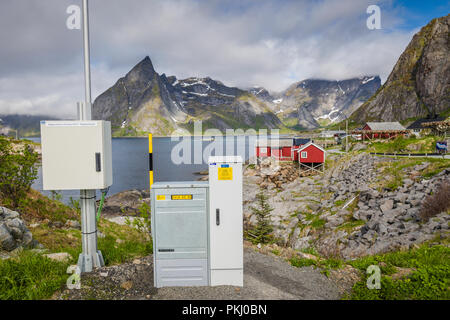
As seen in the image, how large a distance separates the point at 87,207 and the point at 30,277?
1.71 meters

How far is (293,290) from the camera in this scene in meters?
6.03

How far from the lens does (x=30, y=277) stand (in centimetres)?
550

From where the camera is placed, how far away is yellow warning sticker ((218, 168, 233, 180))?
18.7 ft

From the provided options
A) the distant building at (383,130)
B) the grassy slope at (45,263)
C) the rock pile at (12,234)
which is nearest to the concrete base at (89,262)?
the grassy slope at (45,263)

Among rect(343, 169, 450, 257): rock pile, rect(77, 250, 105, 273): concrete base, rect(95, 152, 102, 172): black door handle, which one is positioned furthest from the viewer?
rect(343, 169, 450, 257): rock pile

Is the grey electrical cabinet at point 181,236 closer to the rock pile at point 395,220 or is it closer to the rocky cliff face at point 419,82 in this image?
the rock pile at point 395,220

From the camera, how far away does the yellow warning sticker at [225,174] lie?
18.7ft

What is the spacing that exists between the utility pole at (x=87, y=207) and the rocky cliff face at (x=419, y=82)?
148096 millimetres

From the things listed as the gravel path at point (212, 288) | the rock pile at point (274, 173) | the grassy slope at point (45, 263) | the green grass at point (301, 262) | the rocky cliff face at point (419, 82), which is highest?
the rocky cliff face at point (419, 82)

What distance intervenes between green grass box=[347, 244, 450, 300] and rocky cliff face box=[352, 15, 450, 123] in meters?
143

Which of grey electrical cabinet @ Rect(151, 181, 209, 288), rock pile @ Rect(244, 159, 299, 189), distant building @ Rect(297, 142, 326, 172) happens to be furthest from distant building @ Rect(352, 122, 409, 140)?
grey electrical cabinet @ Rect(151, 181, 209, 288)

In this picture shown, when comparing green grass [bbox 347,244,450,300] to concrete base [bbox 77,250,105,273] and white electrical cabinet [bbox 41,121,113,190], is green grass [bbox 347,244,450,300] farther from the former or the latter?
white electrical cabinet [bbox 41,121,113,190]
